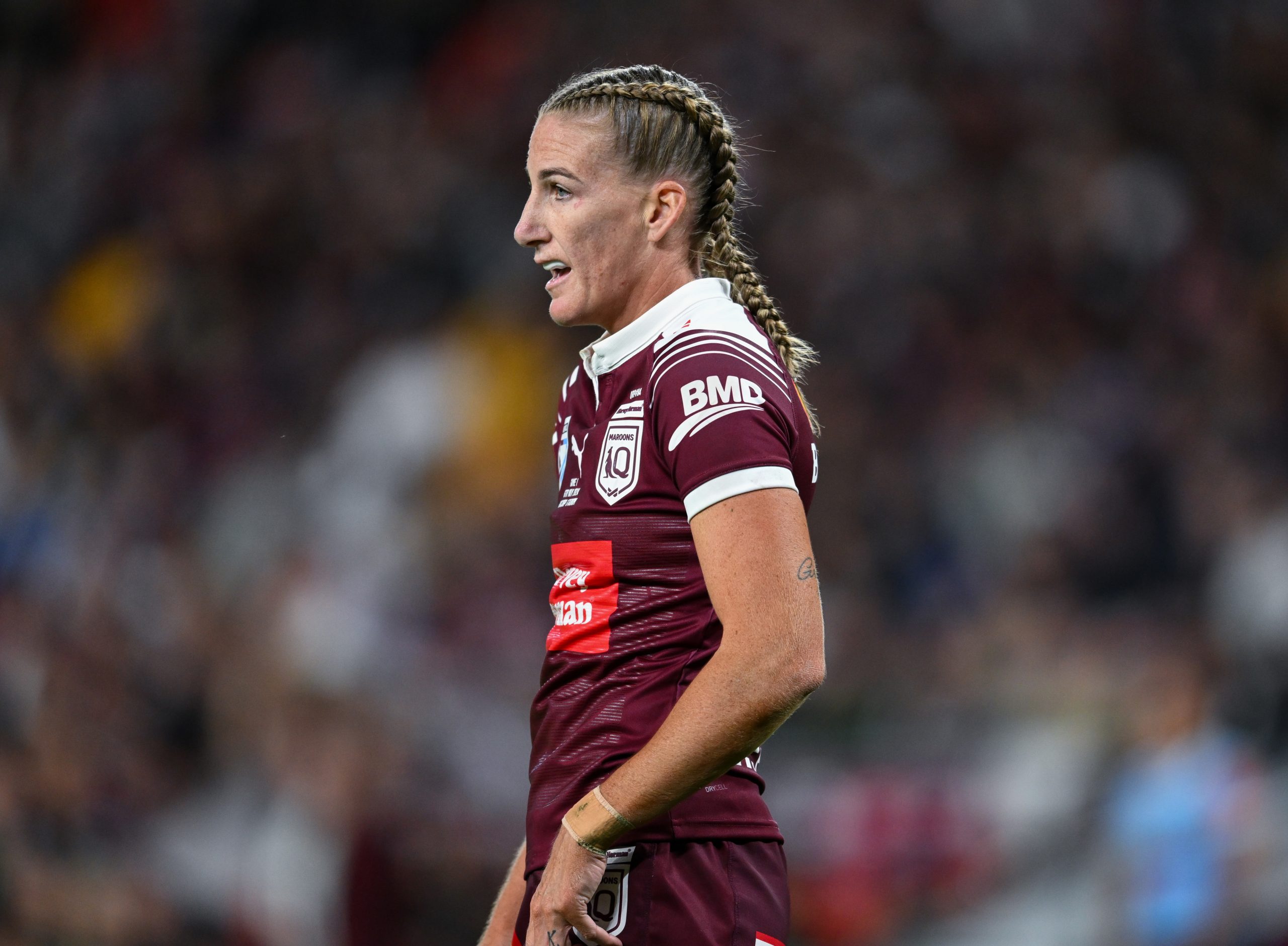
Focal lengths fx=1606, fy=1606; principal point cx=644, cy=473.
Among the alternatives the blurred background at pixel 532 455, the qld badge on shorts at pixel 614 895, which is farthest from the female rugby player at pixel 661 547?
the blurred background at pixel 532 455

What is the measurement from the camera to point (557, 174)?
96.7 inches

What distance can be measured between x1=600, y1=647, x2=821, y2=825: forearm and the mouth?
691 mm

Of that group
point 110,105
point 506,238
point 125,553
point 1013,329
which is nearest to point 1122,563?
point 1013,329

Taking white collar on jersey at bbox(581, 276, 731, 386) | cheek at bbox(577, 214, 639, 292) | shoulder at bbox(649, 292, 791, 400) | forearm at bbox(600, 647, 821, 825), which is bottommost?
forearm at bbox(600, 647, 821, 825)

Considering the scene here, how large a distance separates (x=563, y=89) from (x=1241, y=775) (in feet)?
13.7

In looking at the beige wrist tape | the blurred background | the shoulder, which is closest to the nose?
the shoulder

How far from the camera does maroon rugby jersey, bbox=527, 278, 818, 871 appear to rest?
220 cm

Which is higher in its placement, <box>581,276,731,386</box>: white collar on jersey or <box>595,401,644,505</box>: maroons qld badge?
<box>581,276,731,386</box>: white collar on jersey

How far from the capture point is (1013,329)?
8.74 m

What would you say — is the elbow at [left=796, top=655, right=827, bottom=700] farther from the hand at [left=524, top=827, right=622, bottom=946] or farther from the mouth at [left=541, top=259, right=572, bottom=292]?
the mouth at [left=541, top=259, right=572, bottom=292]

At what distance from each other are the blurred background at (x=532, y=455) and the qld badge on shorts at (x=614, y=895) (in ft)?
11.1

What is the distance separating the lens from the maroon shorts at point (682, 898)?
2.25 m

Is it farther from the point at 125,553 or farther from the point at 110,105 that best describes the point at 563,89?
the point at 110,105

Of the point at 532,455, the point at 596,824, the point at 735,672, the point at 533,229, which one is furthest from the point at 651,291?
the point at 532,455
